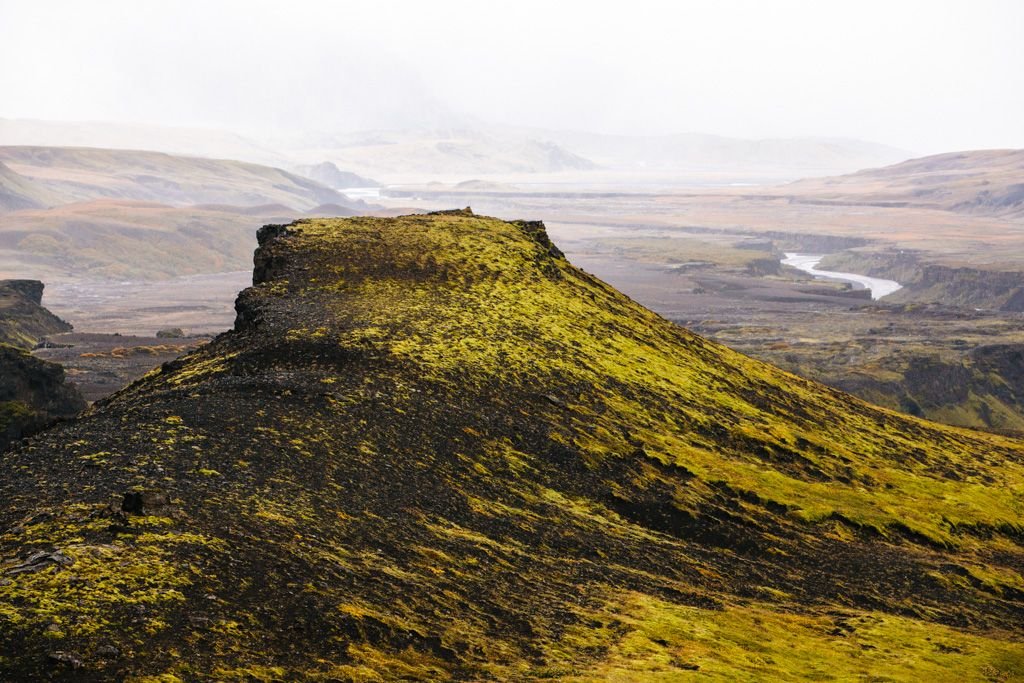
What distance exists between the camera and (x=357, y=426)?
54812 millimetres

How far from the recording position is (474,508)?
5134cm

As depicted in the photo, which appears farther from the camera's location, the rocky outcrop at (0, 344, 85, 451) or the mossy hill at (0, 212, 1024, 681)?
the rocky outcrop at (0, 344, 85, 451)

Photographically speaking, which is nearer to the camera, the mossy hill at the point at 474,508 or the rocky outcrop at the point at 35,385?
the mossy hill at the point at 474,508

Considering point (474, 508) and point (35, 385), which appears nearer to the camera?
point (474, 508)

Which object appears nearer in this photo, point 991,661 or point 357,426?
point 991,661

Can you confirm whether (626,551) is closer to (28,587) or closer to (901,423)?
(28,587)

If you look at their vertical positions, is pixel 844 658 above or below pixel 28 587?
below

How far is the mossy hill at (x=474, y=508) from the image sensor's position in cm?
3431

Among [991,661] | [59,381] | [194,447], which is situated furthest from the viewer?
[59,381]

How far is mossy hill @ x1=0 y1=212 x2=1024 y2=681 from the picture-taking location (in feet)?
113

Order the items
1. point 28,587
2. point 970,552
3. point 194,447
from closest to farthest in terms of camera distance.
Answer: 1. point 28,587
2. point 194,447
3. point 970,552

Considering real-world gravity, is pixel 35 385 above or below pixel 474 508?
below

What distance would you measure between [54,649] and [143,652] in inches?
90.5

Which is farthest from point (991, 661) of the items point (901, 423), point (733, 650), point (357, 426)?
point (901, 423)
